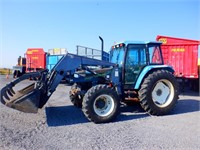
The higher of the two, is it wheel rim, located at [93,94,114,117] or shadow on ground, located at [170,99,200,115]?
wheel rim, located at [93,94,114,117]


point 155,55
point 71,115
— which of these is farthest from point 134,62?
point 71,115

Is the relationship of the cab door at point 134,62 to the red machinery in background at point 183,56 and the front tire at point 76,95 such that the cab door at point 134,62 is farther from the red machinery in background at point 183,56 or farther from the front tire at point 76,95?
the red machinery in background at point 183,56

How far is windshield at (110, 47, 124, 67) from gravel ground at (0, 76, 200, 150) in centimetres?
165

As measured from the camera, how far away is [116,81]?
690cm

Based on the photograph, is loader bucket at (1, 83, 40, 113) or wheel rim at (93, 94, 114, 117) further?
wheel rim at (93, 94, 114, 117)

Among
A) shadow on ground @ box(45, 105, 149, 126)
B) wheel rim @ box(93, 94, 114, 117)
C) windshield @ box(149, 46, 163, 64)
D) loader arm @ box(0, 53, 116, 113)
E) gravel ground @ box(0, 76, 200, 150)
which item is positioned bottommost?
gravel ground @ box(0, 76, 200, 150)

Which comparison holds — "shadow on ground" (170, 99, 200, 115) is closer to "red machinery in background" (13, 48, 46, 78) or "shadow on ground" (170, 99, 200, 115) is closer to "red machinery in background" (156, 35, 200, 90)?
"red machinery in background" (156, 35, 200, 90)

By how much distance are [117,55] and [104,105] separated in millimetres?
2108

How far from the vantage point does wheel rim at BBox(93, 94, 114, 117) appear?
6189 mm

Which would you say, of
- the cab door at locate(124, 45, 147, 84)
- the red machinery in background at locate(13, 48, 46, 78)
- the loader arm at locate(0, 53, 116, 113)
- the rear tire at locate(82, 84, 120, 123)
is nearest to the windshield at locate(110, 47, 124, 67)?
the cab door at locate(124, 45, 147, 84)

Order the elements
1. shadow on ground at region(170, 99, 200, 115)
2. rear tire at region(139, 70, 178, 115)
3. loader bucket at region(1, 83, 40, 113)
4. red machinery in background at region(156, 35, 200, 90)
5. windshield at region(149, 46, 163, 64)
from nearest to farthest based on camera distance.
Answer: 1. loader bucket at region(1, 83, 40, 113)
2. rear tire at region(139, 70, 178, 115)
3. windshield at region(149, 46, 163, 64)
4. shadow on ground at region(170, 99, 200, 115)
5. red machinery in background at region(156, 35, 200, 90)

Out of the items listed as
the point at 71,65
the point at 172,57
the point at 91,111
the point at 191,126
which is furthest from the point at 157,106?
the point at 172,57

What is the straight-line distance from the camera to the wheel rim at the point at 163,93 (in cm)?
713

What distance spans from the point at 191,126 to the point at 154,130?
1.10 meters
